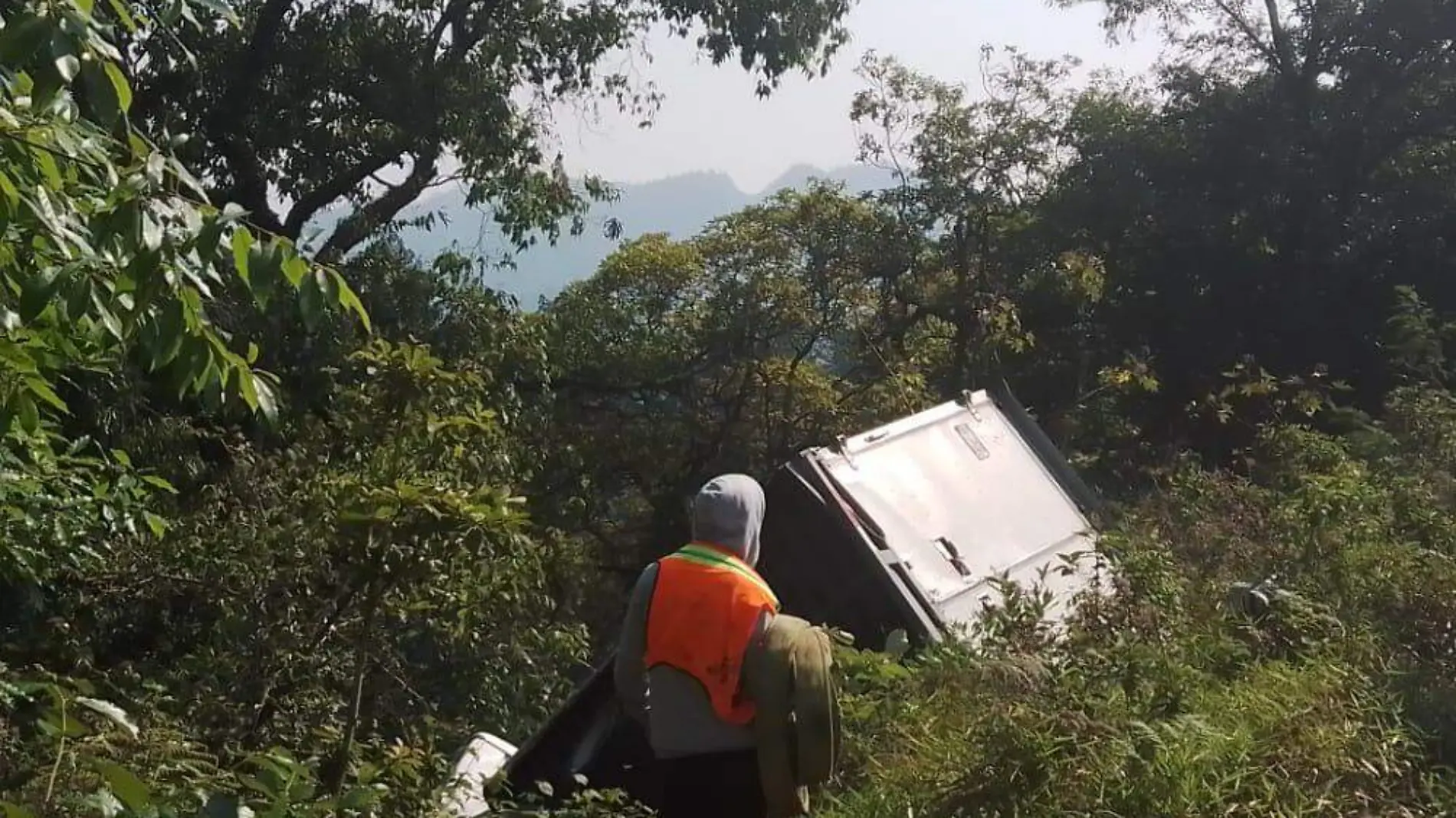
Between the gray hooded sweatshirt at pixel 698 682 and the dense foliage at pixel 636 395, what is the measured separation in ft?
0.85

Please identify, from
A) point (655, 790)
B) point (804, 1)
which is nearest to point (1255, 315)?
point (804, 1)

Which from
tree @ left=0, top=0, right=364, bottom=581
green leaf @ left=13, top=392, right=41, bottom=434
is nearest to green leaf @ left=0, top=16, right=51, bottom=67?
tree @ left=0, top=0, right=364, bottom=581

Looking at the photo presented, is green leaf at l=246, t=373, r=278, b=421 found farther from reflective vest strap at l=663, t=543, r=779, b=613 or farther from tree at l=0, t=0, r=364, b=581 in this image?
reflective vest strap at l=663, t=543, r=779, b=613

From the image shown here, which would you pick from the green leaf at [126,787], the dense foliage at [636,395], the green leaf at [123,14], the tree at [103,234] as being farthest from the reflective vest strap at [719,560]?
the green leaf at [126,787]

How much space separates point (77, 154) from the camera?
5.72ft

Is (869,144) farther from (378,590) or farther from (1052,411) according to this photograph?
(378,590)

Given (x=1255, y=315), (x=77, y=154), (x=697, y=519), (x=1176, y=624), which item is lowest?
(x=1255, y=315)

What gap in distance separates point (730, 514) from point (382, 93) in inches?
271

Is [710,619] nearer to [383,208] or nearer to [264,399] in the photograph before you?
[264,399]

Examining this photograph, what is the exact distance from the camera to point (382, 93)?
9.31 meters

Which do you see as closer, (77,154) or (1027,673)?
(77,154)

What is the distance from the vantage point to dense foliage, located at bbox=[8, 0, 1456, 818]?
7.04ft

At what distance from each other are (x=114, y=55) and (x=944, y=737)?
2.91 m

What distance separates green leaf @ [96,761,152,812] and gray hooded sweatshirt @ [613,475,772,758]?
2096mm
